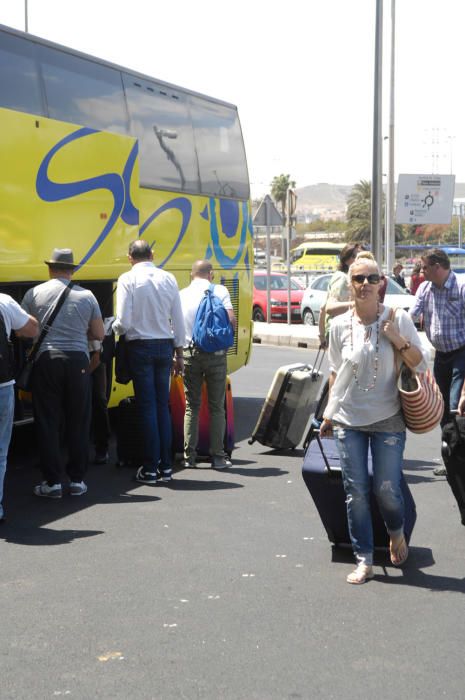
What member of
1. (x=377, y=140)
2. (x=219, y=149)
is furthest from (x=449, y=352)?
(x=377, y=140)

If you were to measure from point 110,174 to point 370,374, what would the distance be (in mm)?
5139

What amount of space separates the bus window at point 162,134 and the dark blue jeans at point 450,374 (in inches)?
176

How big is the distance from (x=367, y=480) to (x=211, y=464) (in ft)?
12.5

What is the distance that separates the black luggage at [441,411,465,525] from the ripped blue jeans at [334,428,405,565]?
113 centimetres

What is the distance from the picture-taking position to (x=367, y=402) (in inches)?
224

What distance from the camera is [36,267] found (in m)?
8.96

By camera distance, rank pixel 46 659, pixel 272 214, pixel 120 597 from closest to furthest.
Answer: pixel 46 659, pixel 120 597, pixel 272 214

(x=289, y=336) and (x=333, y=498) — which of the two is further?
(x=289, y=336)

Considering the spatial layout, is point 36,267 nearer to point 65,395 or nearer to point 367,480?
point 65,395

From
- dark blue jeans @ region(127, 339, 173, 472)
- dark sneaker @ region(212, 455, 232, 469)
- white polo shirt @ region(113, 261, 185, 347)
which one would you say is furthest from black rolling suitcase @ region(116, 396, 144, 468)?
white polo shirt @ region(113, 261, 185, 347)

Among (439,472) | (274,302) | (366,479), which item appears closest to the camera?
(366,479)

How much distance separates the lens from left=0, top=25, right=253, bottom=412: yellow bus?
29.2ft

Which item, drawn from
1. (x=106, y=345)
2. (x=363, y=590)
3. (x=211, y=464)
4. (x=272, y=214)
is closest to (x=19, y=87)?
(x=106, y=345)

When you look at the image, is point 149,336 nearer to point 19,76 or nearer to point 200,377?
point 200,377
